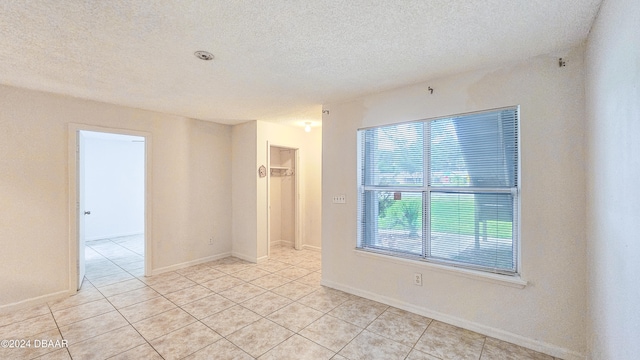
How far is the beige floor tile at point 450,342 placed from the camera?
7.20ft

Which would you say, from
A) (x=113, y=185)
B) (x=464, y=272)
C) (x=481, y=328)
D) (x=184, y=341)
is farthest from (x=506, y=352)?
(x=113, y=185)

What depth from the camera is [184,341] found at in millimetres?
2379

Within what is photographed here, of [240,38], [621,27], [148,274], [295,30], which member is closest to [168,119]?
[148,274]

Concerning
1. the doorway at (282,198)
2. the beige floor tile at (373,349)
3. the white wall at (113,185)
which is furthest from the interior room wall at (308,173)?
the white wall at (113,185)

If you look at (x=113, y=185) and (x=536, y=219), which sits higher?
(x=113, y=185)

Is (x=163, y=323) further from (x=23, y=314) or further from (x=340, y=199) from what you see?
(x=340, y=199)

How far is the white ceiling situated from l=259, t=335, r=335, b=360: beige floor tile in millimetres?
2417

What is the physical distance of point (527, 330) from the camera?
2.26 meters

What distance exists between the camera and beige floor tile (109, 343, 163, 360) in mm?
2150

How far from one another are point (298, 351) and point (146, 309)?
1.87 m

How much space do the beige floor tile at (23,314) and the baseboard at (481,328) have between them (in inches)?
133

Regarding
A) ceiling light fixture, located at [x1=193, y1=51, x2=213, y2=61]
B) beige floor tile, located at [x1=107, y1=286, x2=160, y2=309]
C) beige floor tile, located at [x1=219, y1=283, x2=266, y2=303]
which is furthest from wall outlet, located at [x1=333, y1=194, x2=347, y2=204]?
beige floor tile, located at [x1=107, y1=286, x2=160, y2=309]

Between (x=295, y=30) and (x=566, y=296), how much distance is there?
2.83 metres

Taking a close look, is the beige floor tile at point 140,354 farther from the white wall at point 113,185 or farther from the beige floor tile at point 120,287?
the white wall at point 113,185
